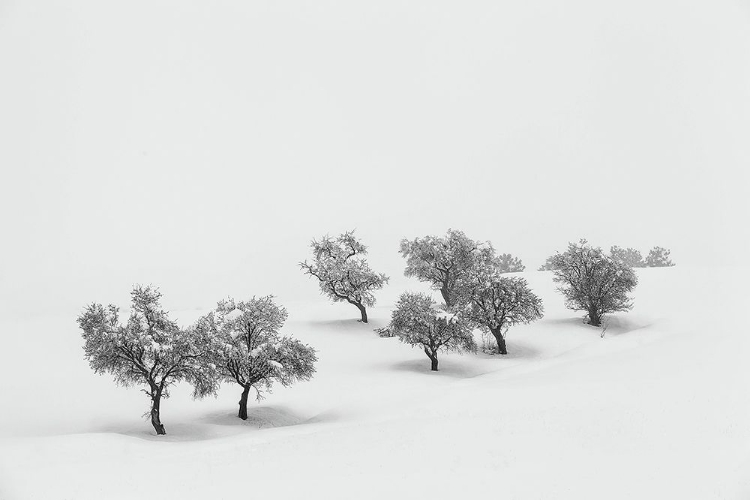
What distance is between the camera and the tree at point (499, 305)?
5238cm

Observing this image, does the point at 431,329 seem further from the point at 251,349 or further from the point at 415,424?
the point at 415,424

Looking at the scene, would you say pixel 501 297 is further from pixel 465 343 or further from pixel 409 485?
pixel 409 485

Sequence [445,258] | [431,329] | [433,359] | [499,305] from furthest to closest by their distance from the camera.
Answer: [445,258] → [499,305] → [433,359] → [431,329]

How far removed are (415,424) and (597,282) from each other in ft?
140

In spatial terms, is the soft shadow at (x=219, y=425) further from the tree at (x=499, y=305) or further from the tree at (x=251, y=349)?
the tree at (x=499, y=305)

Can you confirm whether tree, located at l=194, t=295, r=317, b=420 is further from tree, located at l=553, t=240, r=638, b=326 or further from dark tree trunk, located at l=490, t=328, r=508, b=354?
tree, located at l=553, t=240, r=638, b=326

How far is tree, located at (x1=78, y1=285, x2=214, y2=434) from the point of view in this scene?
31.7m

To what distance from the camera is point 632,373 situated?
122 ft

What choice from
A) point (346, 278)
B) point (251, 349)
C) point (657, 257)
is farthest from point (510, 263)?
point (251, 349)

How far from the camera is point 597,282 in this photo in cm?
6203

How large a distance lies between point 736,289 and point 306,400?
207 feet

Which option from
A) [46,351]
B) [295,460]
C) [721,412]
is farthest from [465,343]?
[46,351]

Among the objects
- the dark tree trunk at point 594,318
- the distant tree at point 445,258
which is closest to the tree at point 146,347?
the distant tree at point 445,258

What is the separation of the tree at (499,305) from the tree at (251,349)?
2131cm
